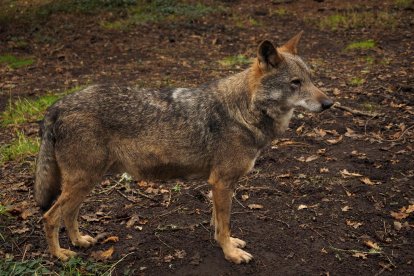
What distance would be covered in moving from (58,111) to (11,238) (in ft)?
6.32

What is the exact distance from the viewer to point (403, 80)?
10.1 meters

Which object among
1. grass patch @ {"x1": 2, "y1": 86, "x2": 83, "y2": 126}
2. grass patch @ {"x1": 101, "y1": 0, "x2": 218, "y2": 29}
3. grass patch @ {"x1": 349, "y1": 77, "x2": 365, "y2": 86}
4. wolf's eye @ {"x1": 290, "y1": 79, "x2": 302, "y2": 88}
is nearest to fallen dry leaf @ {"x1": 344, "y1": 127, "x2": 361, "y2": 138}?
grass patch @ {"x1": 349, "y1": 77, "x2": 365, "y2": 86}

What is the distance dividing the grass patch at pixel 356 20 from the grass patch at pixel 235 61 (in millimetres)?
4536

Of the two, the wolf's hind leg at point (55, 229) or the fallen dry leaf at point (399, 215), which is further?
the fallen dry leaf at point (399, 215)

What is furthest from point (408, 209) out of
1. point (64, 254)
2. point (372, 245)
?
point (64, 254)

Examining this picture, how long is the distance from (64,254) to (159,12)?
14119mm

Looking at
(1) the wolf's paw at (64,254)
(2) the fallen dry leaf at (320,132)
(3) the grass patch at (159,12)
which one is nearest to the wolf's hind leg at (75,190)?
(1) the wolf's paw at (64,254)

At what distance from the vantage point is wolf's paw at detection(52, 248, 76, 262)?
5137 mm

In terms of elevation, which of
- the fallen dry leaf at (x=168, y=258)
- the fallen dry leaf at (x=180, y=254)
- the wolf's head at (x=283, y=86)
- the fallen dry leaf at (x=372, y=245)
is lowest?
the fallen dry leaf at (x=180, y=254)

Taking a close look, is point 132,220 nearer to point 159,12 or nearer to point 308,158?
point 308,158

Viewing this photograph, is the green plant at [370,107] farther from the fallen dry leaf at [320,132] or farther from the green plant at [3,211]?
the green plant at [3,211]

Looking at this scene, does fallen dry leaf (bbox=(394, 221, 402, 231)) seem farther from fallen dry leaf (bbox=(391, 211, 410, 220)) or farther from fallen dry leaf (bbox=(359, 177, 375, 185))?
fallen dry leaf (bbox=(359, 177, 375, 185))

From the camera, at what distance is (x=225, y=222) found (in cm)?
512

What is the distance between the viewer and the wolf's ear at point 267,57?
15.6 ft
